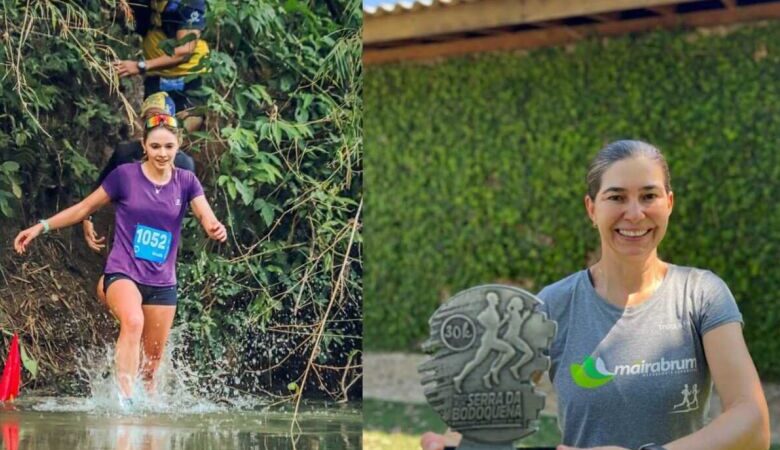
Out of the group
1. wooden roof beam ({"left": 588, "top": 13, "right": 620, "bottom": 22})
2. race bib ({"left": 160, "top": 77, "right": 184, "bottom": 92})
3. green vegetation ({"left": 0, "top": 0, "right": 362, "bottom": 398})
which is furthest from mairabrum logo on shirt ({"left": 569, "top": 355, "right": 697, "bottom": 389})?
wooden roof beam ({"left": 588, "top": 13, "right": 620, "bottom": 22})

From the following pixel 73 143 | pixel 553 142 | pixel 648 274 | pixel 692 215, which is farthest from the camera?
pixel 553 142

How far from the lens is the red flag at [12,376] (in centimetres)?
291

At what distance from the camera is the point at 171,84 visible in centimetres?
292

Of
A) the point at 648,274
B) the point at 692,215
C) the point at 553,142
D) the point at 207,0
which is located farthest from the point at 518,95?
the point at 648,274

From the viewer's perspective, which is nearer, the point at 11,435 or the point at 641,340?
the point at 641,340

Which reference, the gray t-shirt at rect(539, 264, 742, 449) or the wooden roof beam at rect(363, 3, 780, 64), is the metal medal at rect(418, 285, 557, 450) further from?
the wooden roof beam at rect(363, 3, 780, 64)

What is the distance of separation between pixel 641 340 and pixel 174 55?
1715 mm

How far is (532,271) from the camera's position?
6.52m

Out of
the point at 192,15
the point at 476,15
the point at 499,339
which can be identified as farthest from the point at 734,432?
the point at 476,15

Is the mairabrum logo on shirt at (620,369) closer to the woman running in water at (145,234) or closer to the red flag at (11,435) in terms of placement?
the woman running in water at (145,234)

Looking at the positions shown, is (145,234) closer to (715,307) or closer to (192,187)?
(192,187)

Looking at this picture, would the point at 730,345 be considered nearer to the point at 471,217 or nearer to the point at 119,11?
the point at 119,11

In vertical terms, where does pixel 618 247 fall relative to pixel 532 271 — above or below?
below

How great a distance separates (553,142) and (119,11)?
3.91m
